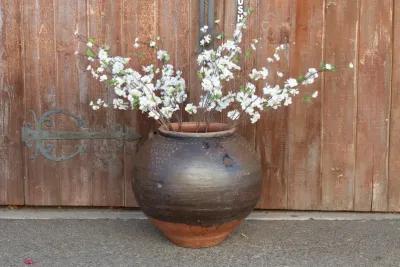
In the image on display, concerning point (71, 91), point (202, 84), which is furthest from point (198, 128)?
point (71, 91)

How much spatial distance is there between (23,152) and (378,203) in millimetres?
2107

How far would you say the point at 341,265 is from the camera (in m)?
3.47

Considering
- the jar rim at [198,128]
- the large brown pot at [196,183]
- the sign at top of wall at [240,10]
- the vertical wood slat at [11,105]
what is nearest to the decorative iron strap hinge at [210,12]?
the sign at top of wall at [240,10]

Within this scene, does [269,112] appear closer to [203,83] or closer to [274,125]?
[274,125]

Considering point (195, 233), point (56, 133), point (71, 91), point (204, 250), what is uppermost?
point (71, 91)

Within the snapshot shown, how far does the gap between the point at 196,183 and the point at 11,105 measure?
1.38m

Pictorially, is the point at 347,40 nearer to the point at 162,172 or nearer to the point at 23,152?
the point at 162,172

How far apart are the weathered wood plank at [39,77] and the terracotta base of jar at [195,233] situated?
0.94 metres

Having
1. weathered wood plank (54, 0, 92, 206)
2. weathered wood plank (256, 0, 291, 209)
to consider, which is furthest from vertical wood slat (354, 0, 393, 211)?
weathered wood plank (54, 0, 92, 206)

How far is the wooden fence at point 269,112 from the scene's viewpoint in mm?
4051

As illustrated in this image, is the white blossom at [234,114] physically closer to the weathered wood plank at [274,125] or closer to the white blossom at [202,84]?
the white blossom at [202,84]

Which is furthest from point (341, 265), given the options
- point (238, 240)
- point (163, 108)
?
point (163, 108)

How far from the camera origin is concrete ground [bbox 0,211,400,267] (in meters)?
3.52

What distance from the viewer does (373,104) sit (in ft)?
13.5
